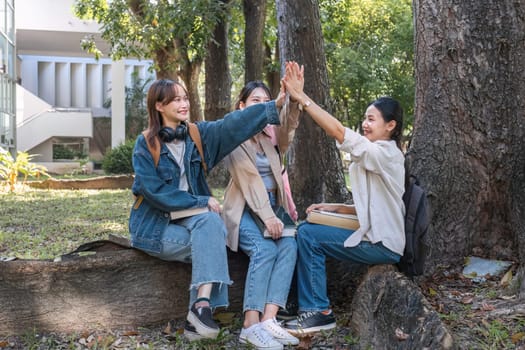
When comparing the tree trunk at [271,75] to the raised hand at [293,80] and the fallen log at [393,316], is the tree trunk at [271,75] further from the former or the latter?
the fallen log at [393,316]

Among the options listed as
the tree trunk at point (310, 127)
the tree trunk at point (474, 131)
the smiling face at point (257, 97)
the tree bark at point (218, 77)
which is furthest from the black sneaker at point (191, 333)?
the tree bark at point (218, 77)

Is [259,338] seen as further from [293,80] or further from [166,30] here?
[166,30]

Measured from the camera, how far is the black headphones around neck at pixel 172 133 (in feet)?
13.8

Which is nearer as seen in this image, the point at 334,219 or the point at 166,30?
the point at 334,219

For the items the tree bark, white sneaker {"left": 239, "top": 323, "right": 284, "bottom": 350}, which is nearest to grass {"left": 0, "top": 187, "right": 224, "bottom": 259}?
the tree bark

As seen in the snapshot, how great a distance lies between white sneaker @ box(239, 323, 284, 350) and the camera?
12.2ft

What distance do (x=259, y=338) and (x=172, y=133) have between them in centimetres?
143

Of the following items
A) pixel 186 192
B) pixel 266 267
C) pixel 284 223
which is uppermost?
pixel 186 192

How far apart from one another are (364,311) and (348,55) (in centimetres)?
2891

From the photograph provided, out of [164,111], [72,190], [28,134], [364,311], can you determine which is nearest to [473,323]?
[364,311]

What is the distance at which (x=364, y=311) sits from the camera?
3854 millimetres

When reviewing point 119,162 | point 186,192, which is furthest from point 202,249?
point 119,162

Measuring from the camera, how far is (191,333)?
390 cm

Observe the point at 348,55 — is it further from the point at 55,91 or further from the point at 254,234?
the point at 254,234
